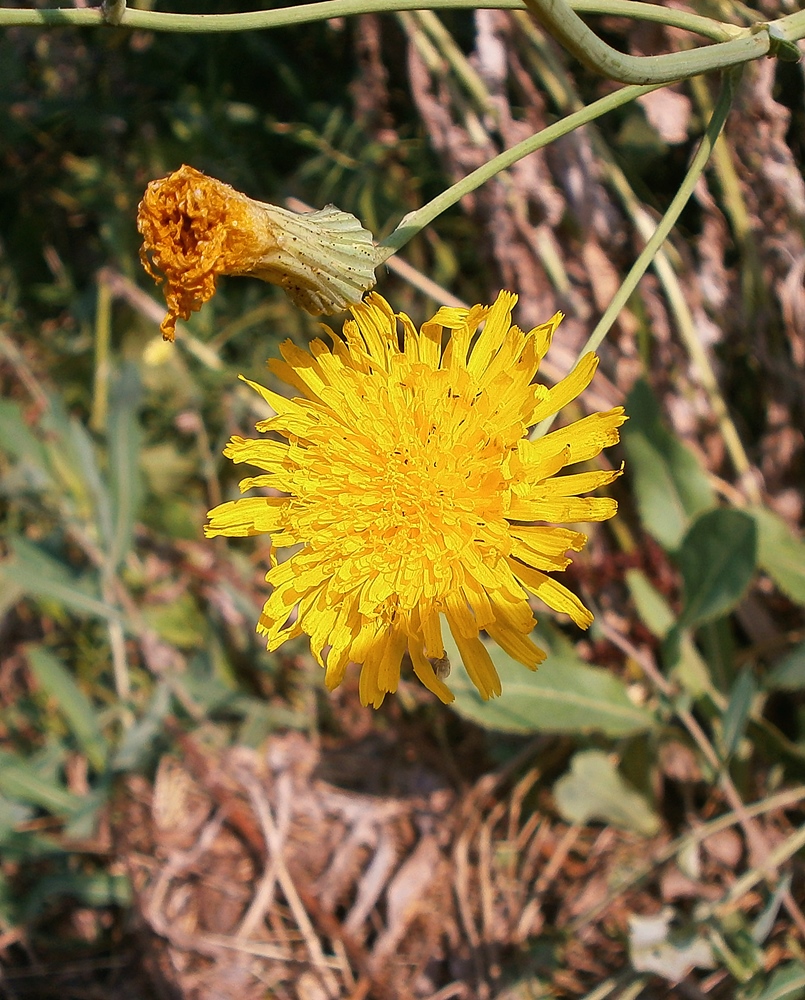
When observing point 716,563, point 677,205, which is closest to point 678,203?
point 677,205

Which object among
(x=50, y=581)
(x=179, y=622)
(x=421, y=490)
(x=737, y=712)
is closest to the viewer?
(x=421, y=490)

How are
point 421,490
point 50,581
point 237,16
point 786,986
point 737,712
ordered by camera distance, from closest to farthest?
point 237,16
point 421,490
point 786,986
point 737,712
point 50,581

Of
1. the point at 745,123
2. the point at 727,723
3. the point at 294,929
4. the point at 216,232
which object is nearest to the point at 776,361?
the point at 745,123

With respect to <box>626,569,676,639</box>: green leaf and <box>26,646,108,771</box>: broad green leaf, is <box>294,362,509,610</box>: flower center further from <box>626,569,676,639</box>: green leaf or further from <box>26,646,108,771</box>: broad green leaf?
<box>26,646,108,771</box>: broad green leaf

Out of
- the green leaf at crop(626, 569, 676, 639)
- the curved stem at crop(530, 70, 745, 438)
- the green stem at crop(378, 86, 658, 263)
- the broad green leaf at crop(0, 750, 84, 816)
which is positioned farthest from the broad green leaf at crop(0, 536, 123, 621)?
the curved stem at crop(530, 70, 745, 438)

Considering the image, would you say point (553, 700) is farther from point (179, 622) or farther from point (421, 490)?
point (179, 622)

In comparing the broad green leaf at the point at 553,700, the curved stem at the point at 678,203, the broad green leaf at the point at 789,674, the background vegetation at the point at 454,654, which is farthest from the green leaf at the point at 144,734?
the curved stem at the point at 678,203
